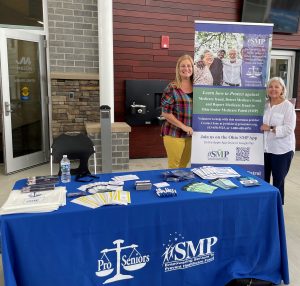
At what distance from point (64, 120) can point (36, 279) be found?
3796 mm

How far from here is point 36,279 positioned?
1.62m

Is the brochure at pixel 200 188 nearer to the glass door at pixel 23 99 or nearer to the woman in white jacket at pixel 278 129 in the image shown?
the woman in white jacket at pixel 278 129

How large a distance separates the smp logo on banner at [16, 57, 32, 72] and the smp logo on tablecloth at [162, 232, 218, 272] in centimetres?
Answer: 409

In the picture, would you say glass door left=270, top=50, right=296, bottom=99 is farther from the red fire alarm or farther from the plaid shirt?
the plaid shirt

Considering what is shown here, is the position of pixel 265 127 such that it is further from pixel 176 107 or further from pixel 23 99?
pixel 23 99

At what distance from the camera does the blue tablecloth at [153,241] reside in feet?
5.27

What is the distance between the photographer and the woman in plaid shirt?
302 centimetres

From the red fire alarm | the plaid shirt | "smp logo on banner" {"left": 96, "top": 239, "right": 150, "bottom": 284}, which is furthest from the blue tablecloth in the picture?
the red fire alarm

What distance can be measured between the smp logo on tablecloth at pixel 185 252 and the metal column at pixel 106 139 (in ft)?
9.28

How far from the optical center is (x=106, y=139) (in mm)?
4496

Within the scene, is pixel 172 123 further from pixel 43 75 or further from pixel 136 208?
pixel 43 75

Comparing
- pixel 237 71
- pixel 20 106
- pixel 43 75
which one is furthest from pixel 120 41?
pixel 237 71

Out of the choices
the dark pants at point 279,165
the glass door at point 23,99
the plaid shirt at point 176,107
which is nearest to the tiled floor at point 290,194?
the glass door at point 23,99

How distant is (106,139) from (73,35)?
1.92m
